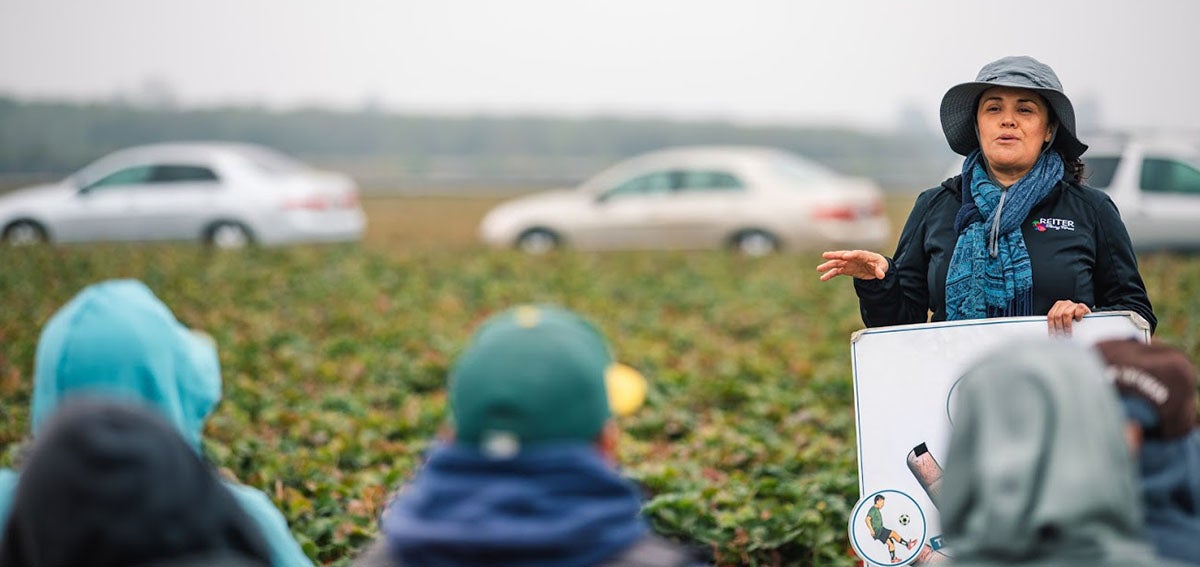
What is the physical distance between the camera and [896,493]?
11.9ft

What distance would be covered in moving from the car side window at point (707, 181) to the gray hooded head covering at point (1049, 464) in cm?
1433

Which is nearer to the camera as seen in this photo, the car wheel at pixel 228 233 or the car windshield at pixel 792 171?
the car wheel at pixel 228 233

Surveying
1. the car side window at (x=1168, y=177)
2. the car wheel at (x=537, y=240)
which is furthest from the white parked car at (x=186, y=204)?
the car side window at (x=1168, y=177)

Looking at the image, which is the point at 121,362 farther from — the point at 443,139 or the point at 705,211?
the point at 443,139

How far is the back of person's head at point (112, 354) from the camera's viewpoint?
2650mm

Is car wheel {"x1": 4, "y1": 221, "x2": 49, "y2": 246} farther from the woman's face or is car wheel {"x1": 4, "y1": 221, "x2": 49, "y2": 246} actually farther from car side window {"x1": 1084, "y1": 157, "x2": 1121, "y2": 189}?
the woman's face

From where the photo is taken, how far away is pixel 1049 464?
202 cm

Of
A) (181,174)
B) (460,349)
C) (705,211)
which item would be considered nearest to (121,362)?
(460,349)

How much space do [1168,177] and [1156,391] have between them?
41.5ft

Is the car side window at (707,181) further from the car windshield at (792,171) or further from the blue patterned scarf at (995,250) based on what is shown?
the blue patterned scarf at (995,250)

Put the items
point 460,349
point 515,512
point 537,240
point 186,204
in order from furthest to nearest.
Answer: point 537,240 < point 186,204 < point 460,349 < point 515,512

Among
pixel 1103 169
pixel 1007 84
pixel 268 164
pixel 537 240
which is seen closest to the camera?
pixel 1007 84

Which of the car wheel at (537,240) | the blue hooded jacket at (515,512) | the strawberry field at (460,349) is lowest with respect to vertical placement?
the strawberry field at (460,349)

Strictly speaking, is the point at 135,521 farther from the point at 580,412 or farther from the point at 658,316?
the point at 658,316
